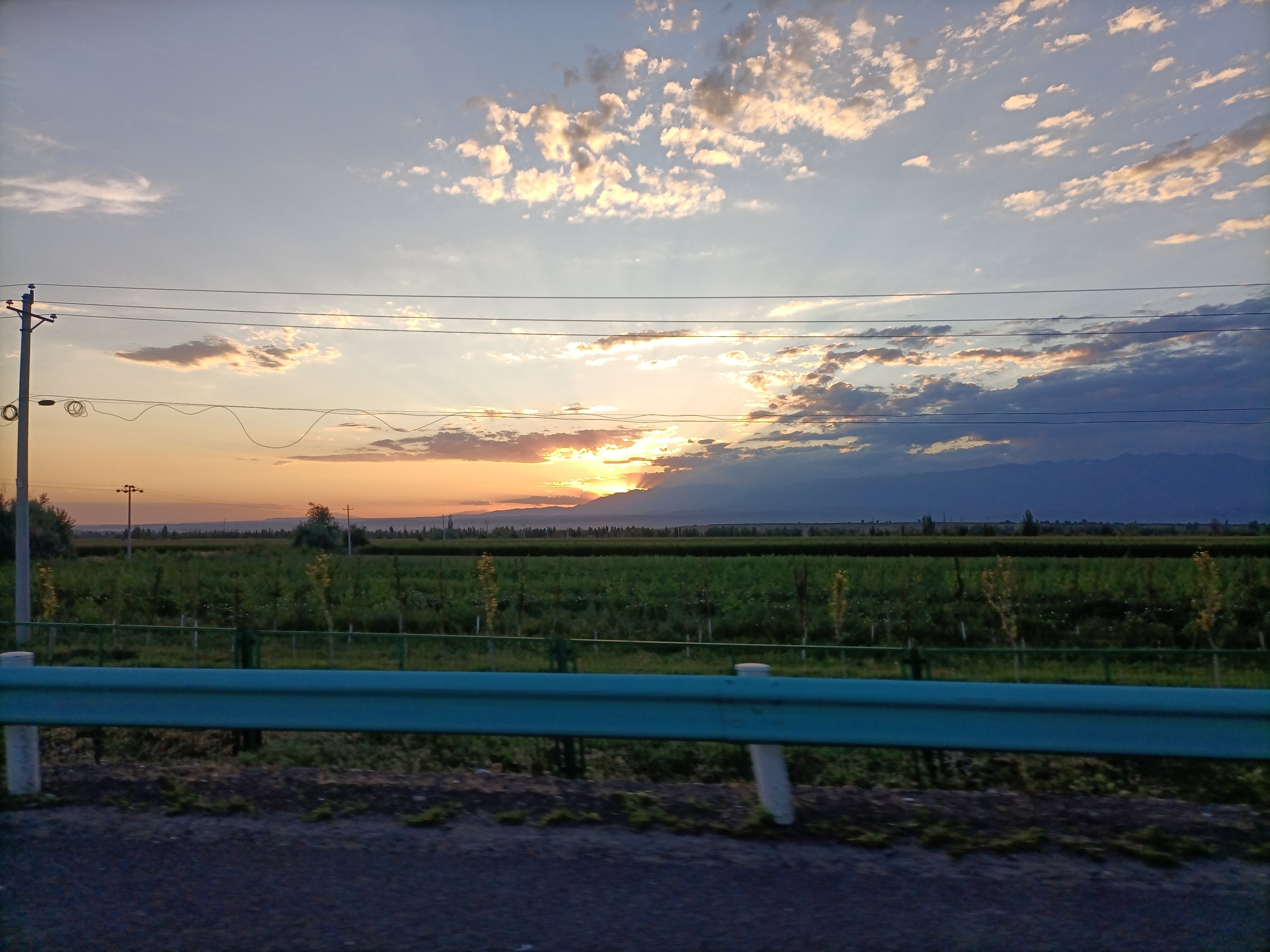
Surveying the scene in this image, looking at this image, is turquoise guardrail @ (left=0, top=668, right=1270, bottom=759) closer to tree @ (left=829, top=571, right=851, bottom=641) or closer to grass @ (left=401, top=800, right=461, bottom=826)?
grass @ (left=401, top=800, right=461, bottom=826)

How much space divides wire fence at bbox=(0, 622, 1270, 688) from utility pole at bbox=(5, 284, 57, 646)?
0.93 m

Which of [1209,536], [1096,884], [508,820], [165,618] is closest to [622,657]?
[508,820]

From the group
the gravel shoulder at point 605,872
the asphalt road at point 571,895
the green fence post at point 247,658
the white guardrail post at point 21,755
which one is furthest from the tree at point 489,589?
the asphalt road at point 571,895

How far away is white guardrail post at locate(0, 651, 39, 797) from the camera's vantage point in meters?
4.84

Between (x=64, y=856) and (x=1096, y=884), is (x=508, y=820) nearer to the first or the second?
(x=64, y=856)

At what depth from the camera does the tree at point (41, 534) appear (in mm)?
62688

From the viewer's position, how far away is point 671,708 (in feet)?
14.1

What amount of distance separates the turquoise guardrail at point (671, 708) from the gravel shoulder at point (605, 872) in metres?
0.48

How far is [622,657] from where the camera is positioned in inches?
510

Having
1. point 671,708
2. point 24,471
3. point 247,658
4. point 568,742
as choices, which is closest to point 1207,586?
point 568,742

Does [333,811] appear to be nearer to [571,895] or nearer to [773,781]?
[571,895]

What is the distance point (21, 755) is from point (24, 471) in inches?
939

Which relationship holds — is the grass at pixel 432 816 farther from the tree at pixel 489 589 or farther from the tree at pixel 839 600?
the tree at pixel 839 600

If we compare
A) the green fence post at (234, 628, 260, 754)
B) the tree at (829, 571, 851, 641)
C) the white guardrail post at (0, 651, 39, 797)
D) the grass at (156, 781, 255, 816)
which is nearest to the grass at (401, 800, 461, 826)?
the grass at (156, 781, 255, 816)
